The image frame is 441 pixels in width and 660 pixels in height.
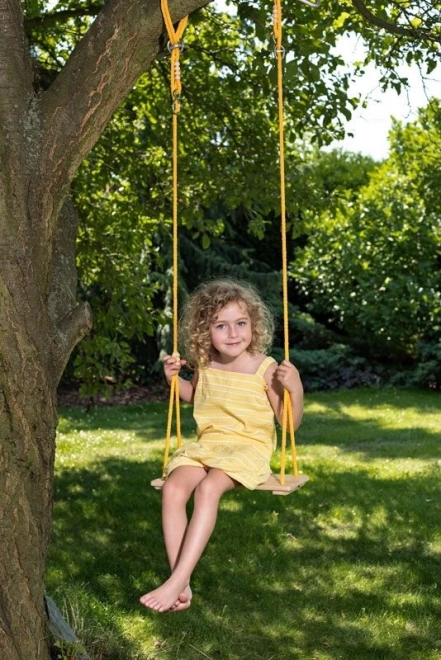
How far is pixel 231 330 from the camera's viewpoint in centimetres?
377

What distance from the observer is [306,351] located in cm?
1348

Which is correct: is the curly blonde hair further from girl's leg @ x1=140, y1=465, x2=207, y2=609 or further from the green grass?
the green grass

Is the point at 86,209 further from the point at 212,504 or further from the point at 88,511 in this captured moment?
the point at 212,504

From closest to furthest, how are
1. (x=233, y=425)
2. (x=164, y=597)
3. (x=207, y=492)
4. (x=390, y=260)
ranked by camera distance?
(x=164, y=597) < (x=207, y=492) < (x=233, y=425) < (x=390, y=260)

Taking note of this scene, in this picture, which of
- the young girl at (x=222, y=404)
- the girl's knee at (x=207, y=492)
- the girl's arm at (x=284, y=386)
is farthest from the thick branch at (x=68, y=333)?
the girl's arm at (x=284, y=386)

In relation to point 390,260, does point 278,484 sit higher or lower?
lower

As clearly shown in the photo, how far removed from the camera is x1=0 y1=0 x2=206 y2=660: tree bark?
3.23m

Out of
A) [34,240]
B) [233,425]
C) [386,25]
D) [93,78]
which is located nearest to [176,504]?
[233,425]

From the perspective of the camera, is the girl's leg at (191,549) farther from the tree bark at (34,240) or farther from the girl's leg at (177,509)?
the tree bark at (34,240)

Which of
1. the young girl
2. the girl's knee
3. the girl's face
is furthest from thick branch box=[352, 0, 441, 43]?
the girl's knee

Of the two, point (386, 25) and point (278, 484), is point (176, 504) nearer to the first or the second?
point (278, 484)

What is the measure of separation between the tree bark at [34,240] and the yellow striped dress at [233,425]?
0.56 m

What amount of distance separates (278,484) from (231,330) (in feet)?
2.16

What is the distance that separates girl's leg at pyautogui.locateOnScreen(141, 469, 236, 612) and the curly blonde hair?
2.22 ft
